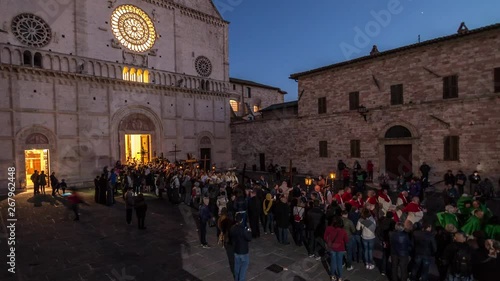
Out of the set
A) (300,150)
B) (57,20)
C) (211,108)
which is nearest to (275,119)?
(300,150)

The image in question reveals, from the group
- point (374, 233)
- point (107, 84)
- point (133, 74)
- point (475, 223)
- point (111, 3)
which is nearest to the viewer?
point (475, 223)

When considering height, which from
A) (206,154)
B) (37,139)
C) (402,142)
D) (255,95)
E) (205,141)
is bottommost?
(206,154)

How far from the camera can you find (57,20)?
2022cm

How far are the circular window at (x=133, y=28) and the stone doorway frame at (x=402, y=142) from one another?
2216 cm

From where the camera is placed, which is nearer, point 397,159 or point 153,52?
point 397,159

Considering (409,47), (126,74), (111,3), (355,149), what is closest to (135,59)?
(126,74)

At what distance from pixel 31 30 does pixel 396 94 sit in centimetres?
2658

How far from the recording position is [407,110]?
18.1 metres

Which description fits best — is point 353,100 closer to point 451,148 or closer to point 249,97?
point 451,148

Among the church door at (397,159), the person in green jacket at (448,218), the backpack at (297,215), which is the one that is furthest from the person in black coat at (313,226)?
the church door at (397,159)

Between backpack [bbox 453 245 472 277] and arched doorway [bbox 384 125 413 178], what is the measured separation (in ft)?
46.7

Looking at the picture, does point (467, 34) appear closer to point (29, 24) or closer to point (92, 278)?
point (92, 278)

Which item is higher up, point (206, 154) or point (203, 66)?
point (203, 66)

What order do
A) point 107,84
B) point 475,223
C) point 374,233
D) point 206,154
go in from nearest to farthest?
point 475,223 < point 374,233 < point 107,84 < point 206,154
